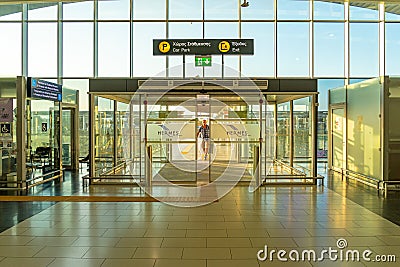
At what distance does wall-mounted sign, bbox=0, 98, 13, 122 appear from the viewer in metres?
9.41

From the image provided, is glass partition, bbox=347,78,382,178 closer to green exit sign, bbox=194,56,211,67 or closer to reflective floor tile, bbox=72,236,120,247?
green exit sign, bbox=194,56,211,67

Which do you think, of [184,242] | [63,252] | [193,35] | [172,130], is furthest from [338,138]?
[63,252]

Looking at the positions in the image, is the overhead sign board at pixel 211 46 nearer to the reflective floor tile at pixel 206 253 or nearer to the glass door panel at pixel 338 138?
the glass door panel at pixel 338 138

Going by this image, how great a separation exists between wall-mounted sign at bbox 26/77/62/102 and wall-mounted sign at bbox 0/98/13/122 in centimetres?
45

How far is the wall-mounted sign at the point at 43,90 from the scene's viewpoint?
9719 millimetres

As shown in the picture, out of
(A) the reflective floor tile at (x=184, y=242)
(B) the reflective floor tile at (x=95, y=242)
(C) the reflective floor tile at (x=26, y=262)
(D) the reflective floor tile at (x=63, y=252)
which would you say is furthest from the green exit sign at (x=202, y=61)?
(C) the reflective floor tile at (x=26, y=262)

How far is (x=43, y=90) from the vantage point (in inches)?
414

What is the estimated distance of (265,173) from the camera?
1047 centimetres

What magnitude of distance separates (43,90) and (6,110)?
1.28 meters

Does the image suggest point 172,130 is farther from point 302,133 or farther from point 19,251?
Result: point 19,251

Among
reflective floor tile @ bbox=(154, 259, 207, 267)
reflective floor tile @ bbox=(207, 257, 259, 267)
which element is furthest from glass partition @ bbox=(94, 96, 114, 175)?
reflective floor tile @ bbox=(207, 257, 259, 267)

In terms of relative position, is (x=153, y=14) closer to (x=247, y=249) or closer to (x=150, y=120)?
(x=150, y=120)

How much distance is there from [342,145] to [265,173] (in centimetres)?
337

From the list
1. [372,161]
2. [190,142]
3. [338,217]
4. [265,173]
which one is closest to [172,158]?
[190,142]
